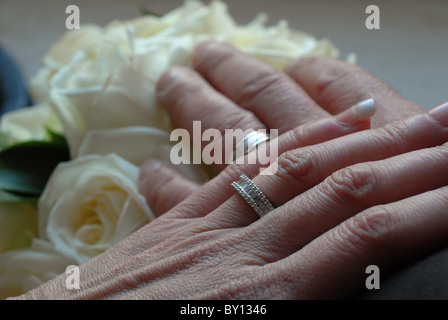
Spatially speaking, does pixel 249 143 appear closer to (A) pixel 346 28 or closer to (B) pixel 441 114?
(B) pixel 441 114

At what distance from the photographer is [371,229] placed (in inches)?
14.4

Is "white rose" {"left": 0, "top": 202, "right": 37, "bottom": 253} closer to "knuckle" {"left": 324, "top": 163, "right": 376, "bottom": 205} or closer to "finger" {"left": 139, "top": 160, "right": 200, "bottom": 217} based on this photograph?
"finger" {"left": 139, "top": 160, "right": 200, "bottom": 217}

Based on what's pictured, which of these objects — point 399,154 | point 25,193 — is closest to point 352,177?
point 399,154

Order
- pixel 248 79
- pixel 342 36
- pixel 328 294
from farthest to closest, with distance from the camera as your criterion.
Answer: pixel 342 36, pixel 248 79, pixel 328 294

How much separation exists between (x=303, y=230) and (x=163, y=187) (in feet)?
0.59

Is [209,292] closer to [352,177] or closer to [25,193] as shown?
[352,177]

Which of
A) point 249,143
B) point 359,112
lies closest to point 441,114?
point 359,112

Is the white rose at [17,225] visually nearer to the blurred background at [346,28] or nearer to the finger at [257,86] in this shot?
the finger at [257,86]

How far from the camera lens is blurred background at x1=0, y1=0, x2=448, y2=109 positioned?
928mm

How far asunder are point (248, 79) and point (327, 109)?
9 cm

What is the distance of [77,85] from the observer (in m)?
0.60

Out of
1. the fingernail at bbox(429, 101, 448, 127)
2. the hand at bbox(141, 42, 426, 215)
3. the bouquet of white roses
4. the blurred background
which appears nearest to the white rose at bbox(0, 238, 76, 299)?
the bouquet of white roses

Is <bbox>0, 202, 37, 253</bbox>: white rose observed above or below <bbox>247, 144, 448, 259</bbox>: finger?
below

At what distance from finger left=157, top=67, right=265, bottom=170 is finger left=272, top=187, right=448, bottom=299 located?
0.65 feet
